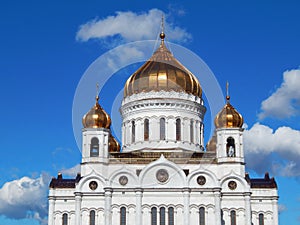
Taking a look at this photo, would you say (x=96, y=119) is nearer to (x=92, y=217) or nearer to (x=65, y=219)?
(x=92, y=217)

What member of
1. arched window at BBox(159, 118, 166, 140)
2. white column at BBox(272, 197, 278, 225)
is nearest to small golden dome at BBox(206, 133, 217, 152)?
arched window at BBox(159, 118, 166, 140)

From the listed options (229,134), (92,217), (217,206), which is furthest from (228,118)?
(92,217)

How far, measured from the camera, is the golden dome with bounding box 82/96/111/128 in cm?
4909

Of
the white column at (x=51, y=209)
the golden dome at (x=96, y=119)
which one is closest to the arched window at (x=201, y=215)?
the golden dome at (x=96, y=119)

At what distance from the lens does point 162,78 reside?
176 feet

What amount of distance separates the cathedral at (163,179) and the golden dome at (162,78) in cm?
104

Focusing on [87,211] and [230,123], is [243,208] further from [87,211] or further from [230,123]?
[87,211]

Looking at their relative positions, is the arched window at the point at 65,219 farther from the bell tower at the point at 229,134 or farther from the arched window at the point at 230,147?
the arched window at the point at 230,147

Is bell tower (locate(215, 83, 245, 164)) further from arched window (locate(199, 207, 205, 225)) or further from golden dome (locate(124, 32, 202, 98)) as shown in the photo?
golden dome (locate(124, 32, 202, 98))

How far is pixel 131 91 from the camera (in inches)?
2153

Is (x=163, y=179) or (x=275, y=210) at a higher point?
(x=163, y=179)

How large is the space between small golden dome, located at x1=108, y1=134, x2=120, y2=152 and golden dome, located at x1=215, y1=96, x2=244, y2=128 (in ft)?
32.9

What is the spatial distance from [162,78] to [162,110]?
3.10 metres

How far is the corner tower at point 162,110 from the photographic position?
51969 millimetres
